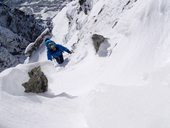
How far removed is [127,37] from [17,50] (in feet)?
89.6

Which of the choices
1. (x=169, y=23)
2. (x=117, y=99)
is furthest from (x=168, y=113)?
(x=169, y=23)

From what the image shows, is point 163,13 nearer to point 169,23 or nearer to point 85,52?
point 169,23

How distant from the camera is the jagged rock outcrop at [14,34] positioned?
35.3 meters

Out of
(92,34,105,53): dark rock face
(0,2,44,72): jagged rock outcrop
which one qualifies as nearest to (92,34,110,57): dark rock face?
(92,34,105,53): dark rock face

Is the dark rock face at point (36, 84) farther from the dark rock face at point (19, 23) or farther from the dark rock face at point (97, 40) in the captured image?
the dark rock face at point (19, 23)

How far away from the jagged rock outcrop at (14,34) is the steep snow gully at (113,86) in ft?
69.8

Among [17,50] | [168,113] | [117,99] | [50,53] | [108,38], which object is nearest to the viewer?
[168,113]

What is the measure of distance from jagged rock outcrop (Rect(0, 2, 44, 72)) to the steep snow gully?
21268mm

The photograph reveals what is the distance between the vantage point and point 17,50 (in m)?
37.8

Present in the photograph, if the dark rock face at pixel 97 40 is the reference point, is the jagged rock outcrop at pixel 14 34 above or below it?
below

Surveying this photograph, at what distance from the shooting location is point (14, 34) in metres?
40.3

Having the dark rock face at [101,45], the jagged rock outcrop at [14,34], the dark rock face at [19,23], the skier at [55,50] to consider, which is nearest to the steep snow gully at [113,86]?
the dark rock face at [101,45]

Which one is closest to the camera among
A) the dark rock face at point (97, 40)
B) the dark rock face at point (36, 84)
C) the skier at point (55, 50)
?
the dark rock face at point (36, 84)

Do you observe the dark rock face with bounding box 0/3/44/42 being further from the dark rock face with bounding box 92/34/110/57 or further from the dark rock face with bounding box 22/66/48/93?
the dark rock face with bounding box 22/66/48/93
